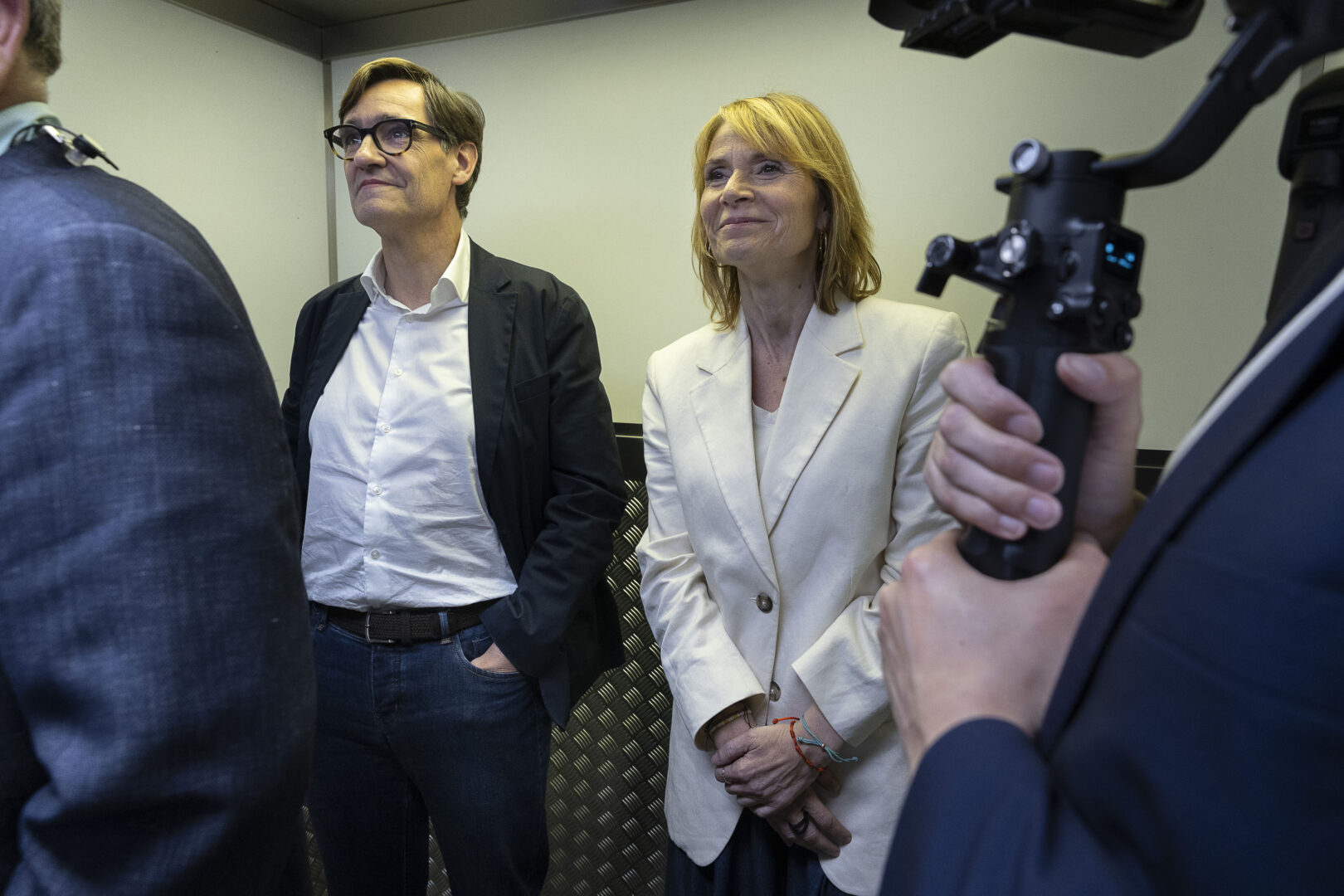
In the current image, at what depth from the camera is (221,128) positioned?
2.50 m

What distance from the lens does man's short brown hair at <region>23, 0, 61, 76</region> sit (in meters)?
0.98

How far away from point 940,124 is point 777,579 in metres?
1.14

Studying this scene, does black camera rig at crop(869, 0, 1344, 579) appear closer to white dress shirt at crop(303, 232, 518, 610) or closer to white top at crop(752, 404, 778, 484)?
white top at crop(752, 404, 778, 484)

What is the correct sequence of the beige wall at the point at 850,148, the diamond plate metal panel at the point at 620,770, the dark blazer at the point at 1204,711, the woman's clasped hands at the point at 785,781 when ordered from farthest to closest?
the diamond plate metal panel at the point at 620,770 → the beige wall at the point at 850,148 → the woman's clasped hands at the point at 785,781 → the dark blazer at the point at 1204,711

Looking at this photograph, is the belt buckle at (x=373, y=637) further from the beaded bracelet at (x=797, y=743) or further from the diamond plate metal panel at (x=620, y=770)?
the beaded bracelet at (x=797, y=743)

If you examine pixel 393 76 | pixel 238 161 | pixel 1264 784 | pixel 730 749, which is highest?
pixel 393 76

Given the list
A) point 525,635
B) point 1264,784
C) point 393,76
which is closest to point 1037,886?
point 1264,784

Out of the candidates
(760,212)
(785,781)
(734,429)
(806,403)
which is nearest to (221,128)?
(760,212)

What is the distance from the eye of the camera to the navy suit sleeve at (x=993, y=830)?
50cm

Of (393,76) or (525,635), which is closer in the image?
(525,635)

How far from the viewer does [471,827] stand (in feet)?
6.03

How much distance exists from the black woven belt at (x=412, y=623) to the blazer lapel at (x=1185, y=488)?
4.75ft

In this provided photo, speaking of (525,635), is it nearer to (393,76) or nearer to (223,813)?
(223,813)

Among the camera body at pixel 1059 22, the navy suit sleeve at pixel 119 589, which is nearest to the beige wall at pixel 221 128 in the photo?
the navy suit sleeve at pixel 119 589
